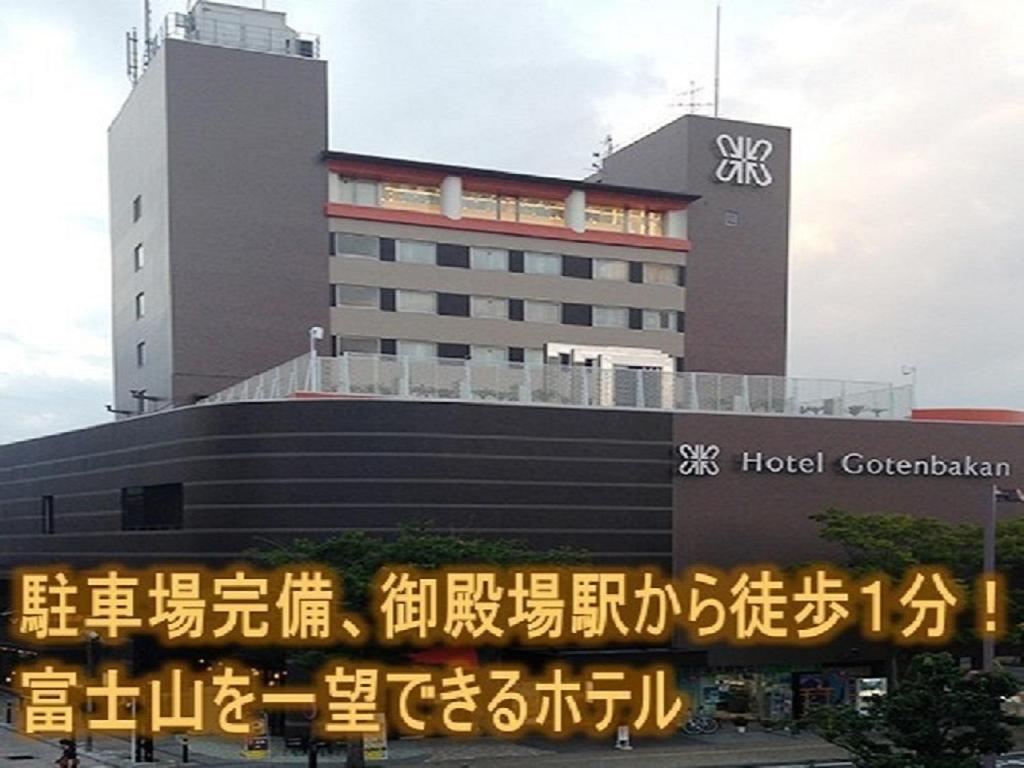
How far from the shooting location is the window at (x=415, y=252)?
49.7m

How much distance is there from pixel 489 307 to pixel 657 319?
8.62 metres

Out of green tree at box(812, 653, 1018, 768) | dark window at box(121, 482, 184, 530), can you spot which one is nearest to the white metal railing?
dark window at box(121, 482, 184, 530)

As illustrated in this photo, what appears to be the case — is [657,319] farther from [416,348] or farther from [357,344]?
[357,344]

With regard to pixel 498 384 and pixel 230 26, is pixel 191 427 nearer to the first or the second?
pixel 498 384

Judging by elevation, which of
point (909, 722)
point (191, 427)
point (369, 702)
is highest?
point (191, 427)

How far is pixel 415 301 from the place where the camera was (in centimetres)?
4978

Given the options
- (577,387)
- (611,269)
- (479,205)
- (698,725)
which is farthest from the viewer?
(611,269)

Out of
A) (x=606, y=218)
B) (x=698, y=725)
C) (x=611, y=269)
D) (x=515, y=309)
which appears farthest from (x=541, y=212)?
(x=698, y=725)

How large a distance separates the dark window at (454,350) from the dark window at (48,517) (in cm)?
1770

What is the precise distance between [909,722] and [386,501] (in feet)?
65.4

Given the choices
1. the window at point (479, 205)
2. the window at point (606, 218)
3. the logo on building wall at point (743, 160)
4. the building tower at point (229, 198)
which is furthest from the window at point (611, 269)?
the building tower at point (229, 198)

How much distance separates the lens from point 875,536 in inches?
1452

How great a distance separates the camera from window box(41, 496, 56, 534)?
47.6m

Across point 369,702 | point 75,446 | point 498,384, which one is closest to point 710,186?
point 498,384
